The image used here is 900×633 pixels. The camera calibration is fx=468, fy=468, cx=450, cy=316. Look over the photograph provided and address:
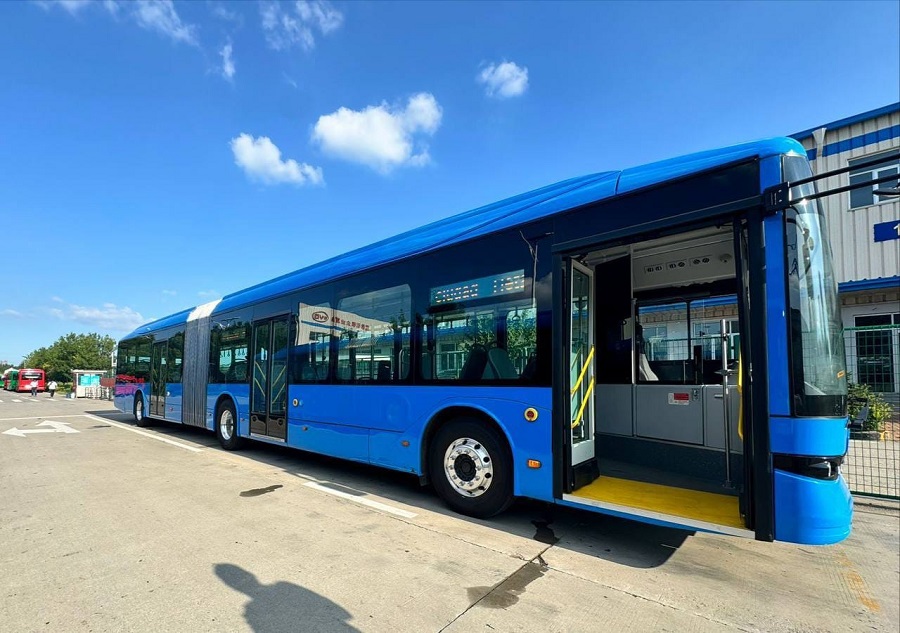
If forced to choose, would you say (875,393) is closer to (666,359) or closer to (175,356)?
(666,359)

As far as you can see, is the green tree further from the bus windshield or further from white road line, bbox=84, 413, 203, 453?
the bus windshield

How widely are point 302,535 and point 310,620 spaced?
5.44 feet

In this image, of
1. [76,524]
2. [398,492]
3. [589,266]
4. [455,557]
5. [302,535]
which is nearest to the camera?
[455,557]

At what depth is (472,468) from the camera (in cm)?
514

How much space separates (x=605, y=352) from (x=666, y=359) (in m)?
0.80

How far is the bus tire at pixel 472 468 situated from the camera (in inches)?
192

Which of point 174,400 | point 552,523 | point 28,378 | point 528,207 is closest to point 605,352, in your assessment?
point 552,523

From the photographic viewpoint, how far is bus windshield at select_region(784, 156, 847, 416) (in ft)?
11.0

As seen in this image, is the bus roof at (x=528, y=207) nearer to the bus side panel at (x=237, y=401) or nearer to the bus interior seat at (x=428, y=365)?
the bus interior seat at (x=428, y=365)

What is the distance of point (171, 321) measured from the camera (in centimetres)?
1278

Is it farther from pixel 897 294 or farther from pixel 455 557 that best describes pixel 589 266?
pixel 897 294

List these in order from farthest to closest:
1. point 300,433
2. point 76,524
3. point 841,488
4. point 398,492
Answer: point 300,433, point 398,492, point 76,524, point 841,488

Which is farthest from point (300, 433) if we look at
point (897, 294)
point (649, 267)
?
point (897, 294)

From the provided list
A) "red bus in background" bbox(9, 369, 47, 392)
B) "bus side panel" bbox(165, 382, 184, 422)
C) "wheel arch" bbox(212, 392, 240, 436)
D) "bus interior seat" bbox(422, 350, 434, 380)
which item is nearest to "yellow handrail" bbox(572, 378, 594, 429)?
"bus interior seat" bbox(422, 350, 434, 380)
